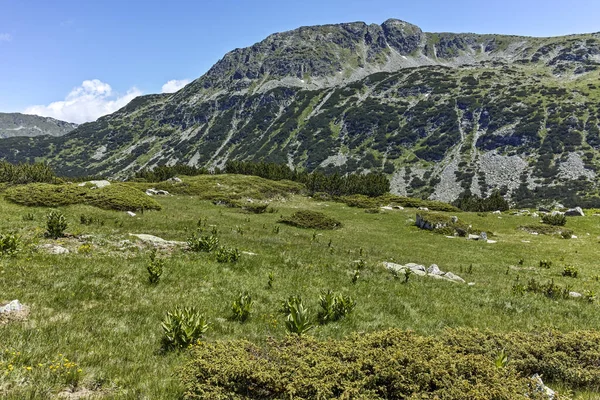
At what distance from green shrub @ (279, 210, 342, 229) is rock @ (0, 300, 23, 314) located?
96.7ft

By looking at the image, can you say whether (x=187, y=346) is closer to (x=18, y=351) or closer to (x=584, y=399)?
(x=18, y=351)

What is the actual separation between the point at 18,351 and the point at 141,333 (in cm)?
254

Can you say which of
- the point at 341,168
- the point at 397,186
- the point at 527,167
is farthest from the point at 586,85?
the point at 341,168

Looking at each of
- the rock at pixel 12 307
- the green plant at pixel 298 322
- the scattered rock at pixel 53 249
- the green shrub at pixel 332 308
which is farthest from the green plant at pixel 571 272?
the scattered rock at pixel 53 249

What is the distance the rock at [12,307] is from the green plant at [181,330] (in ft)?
12.8

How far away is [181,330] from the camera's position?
8117 mm

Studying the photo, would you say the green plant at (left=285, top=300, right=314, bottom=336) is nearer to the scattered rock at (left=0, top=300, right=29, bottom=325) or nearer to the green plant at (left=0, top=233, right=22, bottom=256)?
the scattered rock at (left=0, top=300, right=29, bottom=325)

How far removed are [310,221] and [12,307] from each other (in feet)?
102

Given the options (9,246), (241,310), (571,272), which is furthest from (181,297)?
(571,272)

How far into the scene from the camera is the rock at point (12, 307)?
8.40m

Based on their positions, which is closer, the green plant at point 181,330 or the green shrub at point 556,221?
Result: the green plant at point 181,330

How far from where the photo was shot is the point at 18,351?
6.65 m

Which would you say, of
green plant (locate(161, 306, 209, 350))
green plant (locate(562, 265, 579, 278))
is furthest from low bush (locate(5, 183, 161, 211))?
green plant (locate(562, 265, 579, 278))

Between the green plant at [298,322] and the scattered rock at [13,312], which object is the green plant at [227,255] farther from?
the scattered rock at [13,312]
